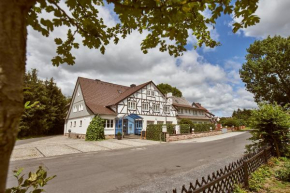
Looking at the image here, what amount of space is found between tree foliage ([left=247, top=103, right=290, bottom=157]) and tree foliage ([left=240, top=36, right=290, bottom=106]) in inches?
901

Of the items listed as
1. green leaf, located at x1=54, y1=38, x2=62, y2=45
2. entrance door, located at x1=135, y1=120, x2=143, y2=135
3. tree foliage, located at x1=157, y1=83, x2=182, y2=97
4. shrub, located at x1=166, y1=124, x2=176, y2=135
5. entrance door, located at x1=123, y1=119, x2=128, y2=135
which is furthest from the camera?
tree foliage, located at x1=157, y1=83, x2=182, y2=97

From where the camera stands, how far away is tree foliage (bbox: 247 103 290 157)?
790 centimetres

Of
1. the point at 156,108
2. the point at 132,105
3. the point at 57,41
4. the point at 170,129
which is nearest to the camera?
the point at 57,41

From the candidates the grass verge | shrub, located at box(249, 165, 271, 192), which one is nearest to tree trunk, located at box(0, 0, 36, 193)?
the grass verge

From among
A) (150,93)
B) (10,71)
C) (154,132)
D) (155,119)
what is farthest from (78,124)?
(10,71)

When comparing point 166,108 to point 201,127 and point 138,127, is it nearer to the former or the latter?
point 201,127

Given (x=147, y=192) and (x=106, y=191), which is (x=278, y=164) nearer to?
(x=147, y=192)

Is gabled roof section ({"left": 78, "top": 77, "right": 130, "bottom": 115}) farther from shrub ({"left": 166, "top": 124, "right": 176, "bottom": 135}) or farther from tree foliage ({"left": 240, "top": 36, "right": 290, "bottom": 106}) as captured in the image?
tree foliage ({"left": 240, "top": 36, "right": 290, "bottom": 106})

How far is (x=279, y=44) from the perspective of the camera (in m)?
26.0

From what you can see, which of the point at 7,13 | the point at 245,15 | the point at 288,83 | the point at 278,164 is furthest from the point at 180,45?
the point at 288,83

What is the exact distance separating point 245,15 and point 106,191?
5.76 metres

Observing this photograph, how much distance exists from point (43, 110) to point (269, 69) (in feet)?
129

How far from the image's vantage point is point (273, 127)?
8.16m

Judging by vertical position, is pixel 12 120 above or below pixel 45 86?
below
